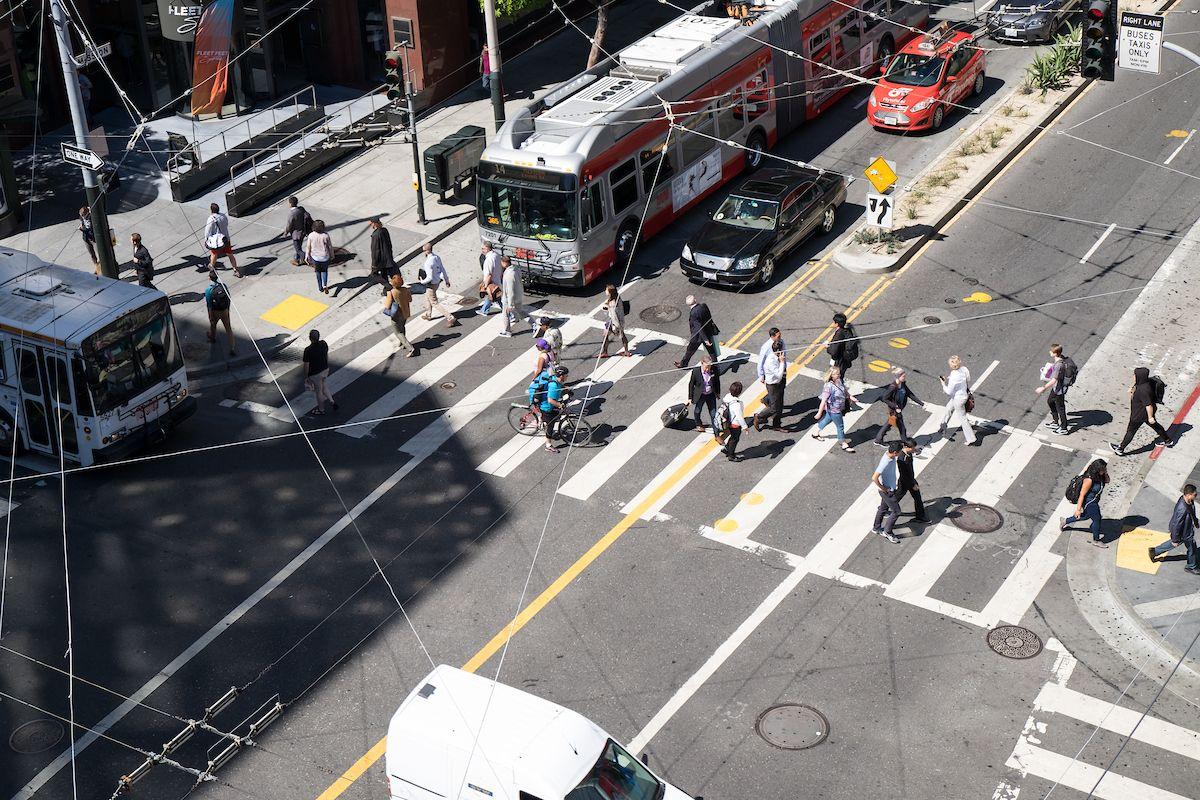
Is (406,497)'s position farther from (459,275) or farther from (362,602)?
(459,275)

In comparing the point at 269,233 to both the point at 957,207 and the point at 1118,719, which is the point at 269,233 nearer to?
the point at 957,207

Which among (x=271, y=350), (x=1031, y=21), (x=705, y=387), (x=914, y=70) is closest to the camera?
(x=705, y=387)

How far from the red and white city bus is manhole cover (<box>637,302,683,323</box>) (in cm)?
151

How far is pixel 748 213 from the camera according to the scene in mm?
26891

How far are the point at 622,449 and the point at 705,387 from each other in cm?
166

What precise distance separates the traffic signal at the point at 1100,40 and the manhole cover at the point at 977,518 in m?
7.46

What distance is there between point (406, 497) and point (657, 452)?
4.00 meters

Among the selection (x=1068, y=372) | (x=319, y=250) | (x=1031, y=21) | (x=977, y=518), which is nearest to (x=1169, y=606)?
(x=977, y=518)

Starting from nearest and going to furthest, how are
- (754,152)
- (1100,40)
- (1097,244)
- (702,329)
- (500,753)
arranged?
(500,753) < (1100,40) < (702,329) < (1097,244) < (754,152)

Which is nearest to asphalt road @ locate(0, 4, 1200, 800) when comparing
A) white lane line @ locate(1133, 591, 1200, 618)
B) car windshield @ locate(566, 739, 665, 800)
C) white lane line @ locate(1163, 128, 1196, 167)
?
white lane line @ locate(1133, 591, 1200, 618)

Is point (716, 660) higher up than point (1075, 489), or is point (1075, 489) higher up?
point (1075, 489)

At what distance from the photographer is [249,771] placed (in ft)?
52.7

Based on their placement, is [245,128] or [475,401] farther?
[245,128]

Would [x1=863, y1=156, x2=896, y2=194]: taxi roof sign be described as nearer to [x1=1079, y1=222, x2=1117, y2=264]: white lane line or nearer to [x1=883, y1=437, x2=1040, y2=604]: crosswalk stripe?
[x1=1079, y1=222, x2=1117, y2=264]: white lane line
